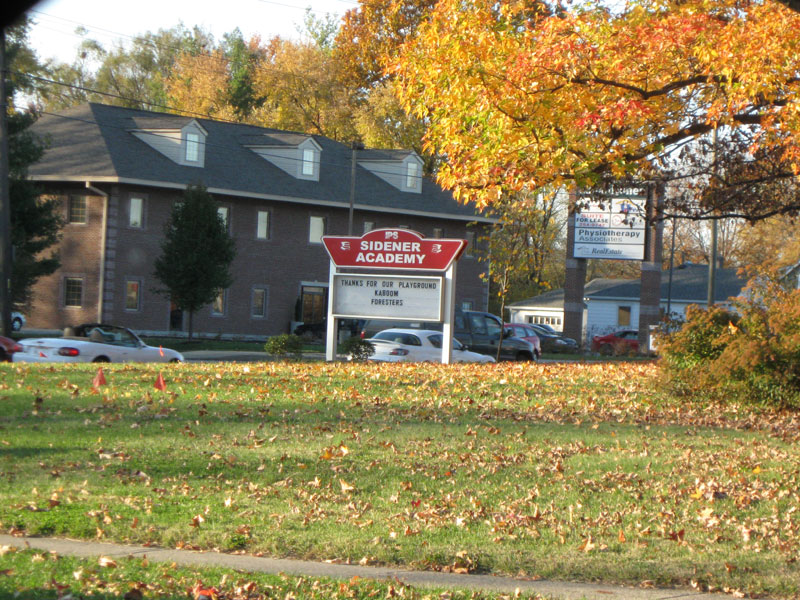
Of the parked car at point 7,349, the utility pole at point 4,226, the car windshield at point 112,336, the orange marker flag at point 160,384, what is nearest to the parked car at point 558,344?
the car windshield at point 112,336

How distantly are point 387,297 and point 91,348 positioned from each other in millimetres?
7548

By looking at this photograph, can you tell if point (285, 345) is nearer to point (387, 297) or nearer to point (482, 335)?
point (387, 297)

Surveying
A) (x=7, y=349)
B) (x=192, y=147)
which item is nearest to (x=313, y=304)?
(x=192, y=147)

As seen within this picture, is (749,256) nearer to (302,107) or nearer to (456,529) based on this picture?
(302,107)

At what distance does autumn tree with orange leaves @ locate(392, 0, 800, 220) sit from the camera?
13969mm

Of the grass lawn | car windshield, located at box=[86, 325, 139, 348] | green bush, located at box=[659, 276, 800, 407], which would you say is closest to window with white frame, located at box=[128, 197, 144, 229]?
car windshield, located at box=[86, 325, 139, 348]

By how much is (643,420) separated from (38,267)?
87.7 ft

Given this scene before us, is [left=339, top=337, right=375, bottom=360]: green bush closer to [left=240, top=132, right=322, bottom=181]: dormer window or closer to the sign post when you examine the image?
the sign post

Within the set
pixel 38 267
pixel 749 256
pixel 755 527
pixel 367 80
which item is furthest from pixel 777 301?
pixel 749 256

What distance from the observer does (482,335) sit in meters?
32.6

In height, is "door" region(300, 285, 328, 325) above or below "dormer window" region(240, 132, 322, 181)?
below

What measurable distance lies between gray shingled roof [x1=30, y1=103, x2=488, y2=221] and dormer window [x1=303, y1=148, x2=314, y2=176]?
512 mm

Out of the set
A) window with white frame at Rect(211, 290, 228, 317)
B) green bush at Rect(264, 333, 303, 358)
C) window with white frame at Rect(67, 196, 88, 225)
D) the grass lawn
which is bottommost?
the grass lawn

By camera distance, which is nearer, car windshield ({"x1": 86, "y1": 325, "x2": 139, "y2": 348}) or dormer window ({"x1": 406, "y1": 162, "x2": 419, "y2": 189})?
car windshield ({"x1": 86, "y1": 325, "x2": 139, "y2": 348})
